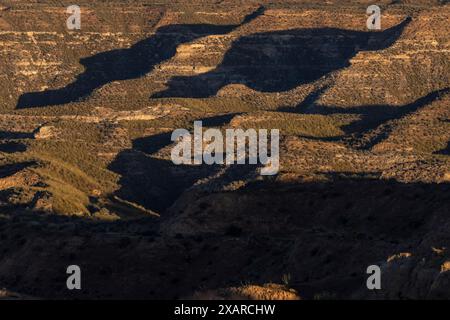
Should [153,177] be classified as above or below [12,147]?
below

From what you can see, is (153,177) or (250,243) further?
(153,177)

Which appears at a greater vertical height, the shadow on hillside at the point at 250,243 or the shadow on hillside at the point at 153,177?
the shadow on hillside at the point at 153,177

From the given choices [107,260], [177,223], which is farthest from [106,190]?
[107,260]

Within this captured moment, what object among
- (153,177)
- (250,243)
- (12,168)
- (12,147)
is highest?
(12,147)

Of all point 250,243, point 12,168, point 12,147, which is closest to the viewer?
point 250,243

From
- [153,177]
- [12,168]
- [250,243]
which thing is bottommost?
[250,243]

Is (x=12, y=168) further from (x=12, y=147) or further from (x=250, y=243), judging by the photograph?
(x=250, y=243)

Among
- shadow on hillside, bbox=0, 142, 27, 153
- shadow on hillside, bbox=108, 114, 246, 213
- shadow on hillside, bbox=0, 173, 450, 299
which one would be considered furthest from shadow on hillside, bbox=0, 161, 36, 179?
shadow on hillside, bbox=0, 173, 450, 299

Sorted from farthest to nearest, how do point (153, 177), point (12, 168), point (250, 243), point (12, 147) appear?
point (12, 147), point (153, 177), point (12, 168), point (250, 243)

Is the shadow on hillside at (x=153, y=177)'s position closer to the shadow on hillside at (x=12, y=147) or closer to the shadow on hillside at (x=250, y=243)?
the shadow on hillside at (x=12, y=147)

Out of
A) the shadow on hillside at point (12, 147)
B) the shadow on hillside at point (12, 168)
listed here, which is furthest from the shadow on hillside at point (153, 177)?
the shadow on hillside at point (12, 168)

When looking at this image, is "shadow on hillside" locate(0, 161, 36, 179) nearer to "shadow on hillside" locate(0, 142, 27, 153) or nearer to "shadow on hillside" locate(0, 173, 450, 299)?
"shadow on hillside" locate(0, 142, 27, 153)

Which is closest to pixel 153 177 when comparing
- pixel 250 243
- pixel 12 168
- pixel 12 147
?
pixel 12 147
